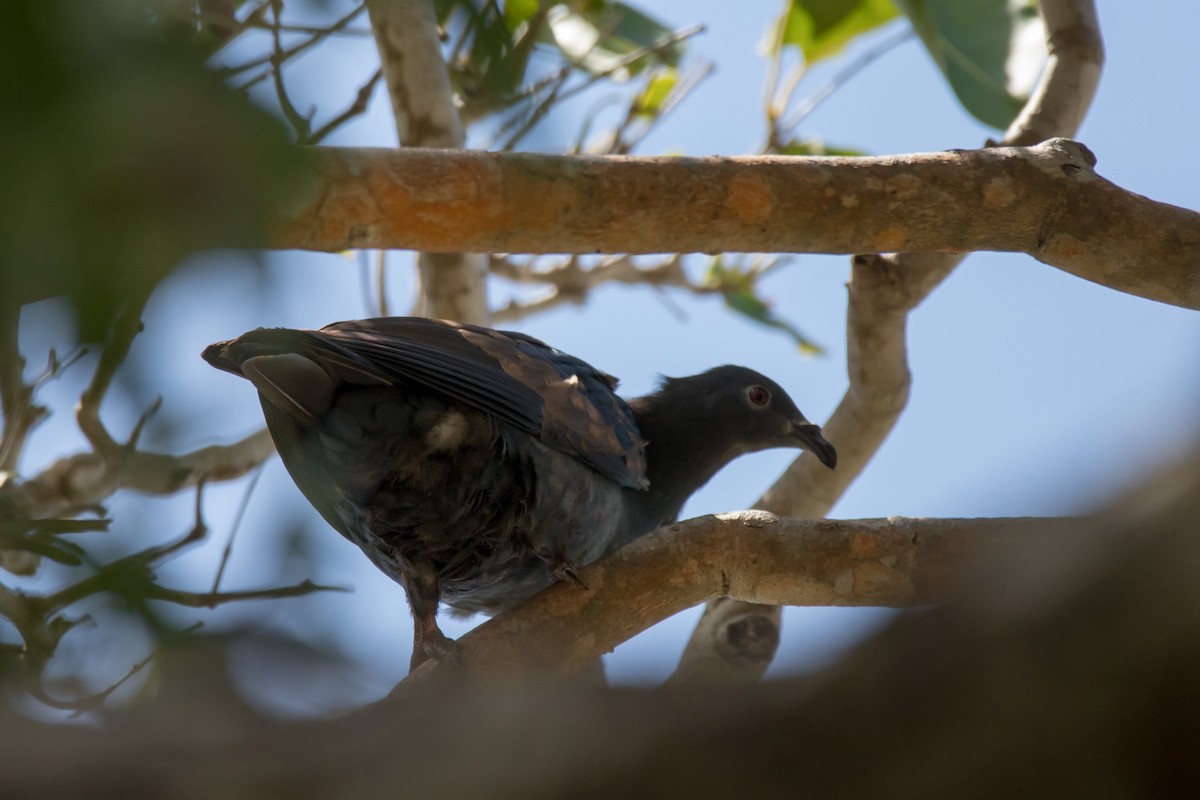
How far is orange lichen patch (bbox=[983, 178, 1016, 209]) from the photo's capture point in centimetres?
406

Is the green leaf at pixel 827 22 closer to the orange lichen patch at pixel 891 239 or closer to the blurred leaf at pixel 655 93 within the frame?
the blurred leaf at pixel 655 93

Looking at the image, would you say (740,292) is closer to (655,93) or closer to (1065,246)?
(655,93)

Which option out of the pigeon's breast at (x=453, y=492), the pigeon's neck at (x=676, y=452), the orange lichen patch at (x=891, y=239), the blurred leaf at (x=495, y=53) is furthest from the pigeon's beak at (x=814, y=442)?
the blurred leaf at (x=495, y=53)

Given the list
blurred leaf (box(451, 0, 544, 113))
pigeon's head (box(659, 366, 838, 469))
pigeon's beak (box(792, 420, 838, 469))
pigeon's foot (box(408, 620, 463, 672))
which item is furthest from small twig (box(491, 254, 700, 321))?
blurred leaf (box(451, 0, 544, 113))

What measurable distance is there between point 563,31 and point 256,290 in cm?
630

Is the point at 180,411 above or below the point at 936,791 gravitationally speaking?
Answer: above

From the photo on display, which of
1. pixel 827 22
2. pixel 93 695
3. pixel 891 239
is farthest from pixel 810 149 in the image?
pixel 93 695

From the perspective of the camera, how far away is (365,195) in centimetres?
375

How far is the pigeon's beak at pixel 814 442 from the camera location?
5.42 m

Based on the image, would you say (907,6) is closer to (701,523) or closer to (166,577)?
(701,523)

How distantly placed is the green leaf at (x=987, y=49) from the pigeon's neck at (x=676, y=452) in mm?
2081

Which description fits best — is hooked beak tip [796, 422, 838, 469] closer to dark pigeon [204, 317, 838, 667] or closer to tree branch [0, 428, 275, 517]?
dark pigeon [204, 317, 838, 667]

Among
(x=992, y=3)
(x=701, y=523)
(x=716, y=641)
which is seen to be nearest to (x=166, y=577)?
(x=701, y=523)

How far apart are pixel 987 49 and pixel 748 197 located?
2.52 metres
